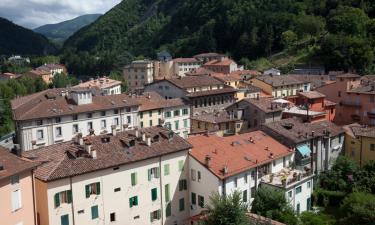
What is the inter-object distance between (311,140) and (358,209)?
11.4 metres

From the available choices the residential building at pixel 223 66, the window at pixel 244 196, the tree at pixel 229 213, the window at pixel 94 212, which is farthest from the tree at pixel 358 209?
the residential building at pixel 223 66

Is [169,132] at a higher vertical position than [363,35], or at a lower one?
lower

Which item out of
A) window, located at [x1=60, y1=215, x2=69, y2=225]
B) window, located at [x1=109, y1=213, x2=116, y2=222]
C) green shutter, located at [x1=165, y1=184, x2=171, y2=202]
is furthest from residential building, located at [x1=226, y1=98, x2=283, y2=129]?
window, located at [x1=60, y1=215, x2=69, y2=225]

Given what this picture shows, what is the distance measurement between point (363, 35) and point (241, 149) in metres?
94.8

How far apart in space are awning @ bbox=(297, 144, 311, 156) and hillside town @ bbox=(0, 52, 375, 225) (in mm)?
105

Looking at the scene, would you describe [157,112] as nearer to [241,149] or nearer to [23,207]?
[241,149]

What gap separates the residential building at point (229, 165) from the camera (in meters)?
36.7

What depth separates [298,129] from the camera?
4803 cm

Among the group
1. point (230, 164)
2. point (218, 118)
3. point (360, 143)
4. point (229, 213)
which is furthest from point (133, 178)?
point (360, 143)

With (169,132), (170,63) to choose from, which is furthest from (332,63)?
(169,132)

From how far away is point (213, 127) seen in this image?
56.2 m

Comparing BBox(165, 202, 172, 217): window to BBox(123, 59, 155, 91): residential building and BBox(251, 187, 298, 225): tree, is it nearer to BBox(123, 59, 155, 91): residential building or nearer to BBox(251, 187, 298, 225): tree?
BBox(251, 187, 298, 225): tree

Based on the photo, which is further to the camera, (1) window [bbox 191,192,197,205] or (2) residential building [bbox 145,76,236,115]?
(2) residential building [bbox 145,76,236,115]

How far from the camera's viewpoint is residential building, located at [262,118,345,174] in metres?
45.2
